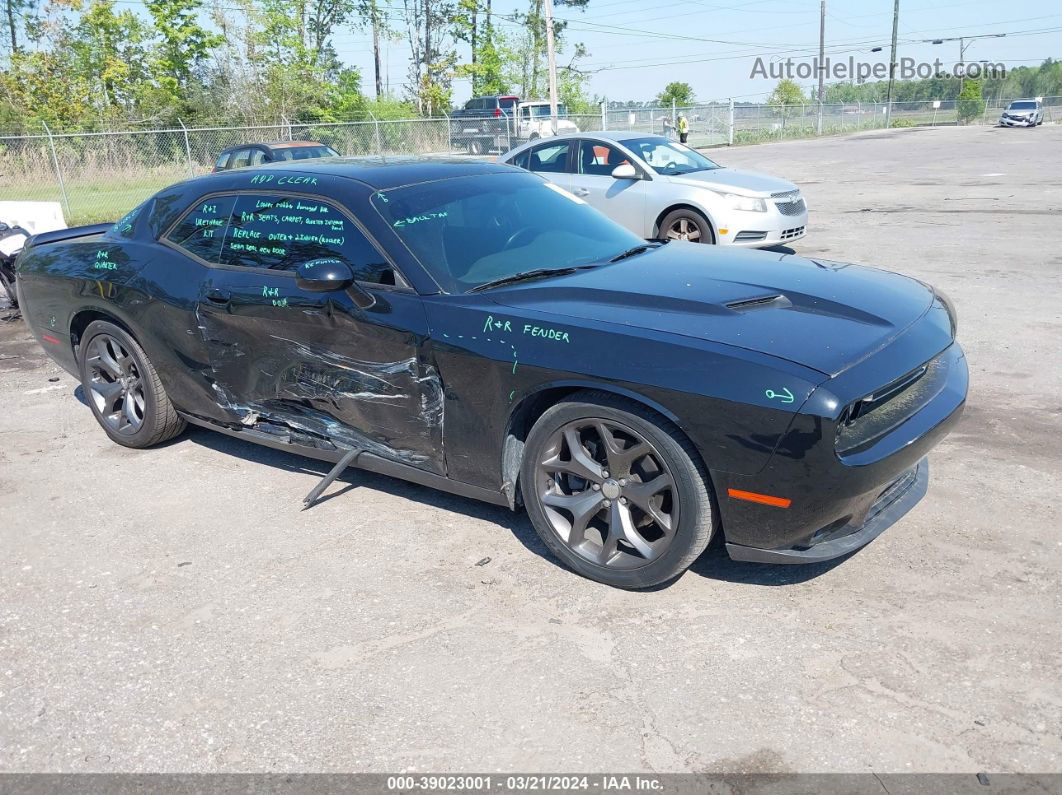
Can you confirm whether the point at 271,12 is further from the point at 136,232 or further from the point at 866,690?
the point at 866,690

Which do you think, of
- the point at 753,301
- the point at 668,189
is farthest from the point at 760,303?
the point at 668,189

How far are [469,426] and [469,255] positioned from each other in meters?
0.83

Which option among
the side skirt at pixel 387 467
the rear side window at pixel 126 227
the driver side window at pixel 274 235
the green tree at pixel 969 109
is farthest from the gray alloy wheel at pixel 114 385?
the green tree at pixel 969 109

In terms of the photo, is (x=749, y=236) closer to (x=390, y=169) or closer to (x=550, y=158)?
(x=550, y=158)

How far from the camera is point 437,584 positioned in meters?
3.72

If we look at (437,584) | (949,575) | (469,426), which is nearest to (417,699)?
(437,584)

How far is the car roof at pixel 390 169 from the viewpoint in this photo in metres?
4.42

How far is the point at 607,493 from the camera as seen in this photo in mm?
3508

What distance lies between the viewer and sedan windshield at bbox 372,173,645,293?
4055 millimetres

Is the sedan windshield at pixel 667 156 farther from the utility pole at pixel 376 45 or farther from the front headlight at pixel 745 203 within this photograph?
the utility pole at pixel 376 45

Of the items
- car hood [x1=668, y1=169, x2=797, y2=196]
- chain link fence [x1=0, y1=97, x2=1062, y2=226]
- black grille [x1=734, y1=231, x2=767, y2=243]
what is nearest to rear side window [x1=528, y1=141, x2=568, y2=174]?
car hood [x1=668, y1=169, x2=797, y2=196]

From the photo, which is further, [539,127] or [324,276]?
[539,127]

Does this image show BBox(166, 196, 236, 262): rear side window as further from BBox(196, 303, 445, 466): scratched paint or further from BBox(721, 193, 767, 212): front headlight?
BBox(721, 193, 767, 212): front headlight

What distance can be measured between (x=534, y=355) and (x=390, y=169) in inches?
64.7
